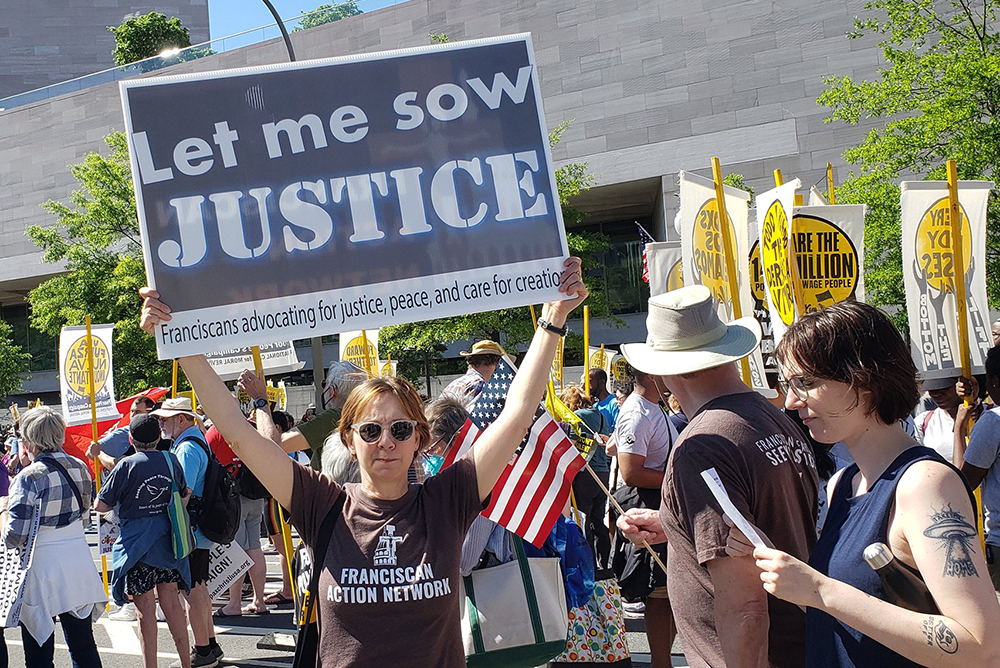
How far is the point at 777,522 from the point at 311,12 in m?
32.7

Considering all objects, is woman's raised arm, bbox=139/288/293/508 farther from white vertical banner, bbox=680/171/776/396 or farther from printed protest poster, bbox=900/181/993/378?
printed protest poster, bbox=900/181/993/378

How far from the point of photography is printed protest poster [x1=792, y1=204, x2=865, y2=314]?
671cm

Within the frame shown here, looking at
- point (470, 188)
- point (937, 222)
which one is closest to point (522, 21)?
point (937, 222)

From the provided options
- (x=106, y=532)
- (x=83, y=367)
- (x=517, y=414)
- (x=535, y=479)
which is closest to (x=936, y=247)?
(x=535, y=479)

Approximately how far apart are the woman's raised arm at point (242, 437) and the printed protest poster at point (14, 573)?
329 cm

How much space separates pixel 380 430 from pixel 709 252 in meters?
5.06

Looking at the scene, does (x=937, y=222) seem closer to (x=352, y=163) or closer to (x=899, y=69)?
(x=352, y=163)

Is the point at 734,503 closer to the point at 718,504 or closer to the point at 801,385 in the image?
the point at 718,504

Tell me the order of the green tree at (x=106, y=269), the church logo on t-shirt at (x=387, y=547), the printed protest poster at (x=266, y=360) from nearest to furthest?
the church logo on t-shirt at (x=387, y=547) → the printed protest poster at (x=266, y=360) → the green tree at (x=106, y=269)

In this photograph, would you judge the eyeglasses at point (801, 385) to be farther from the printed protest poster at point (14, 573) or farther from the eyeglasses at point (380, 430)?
the printed protest poster at point (14, 573)

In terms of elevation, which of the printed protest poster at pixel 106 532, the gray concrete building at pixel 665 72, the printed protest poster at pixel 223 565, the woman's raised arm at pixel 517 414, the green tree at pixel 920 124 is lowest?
the printed protest poster at pixel 223 565

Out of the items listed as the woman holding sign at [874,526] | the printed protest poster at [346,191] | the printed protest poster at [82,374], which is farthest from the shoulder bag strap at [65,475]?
the printed protest poster at [82,374]

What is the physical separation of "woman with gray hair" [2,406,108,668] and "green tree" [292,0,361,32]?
94.0 feet

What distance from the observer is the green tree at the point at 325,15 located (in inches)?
1257
